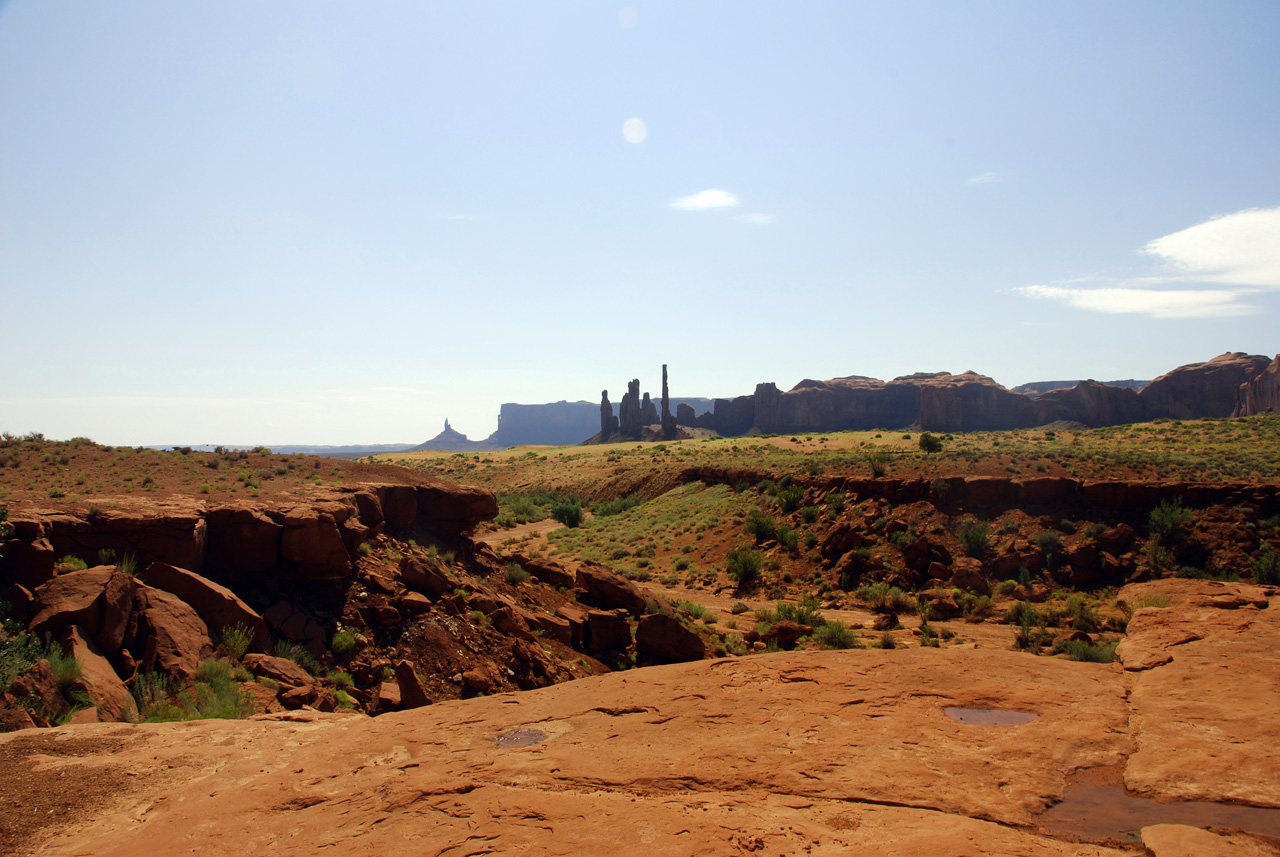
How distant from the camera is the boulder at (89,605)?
810 cm

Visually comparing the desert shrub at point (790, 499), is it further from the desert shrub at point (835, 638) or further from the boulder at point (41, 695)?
the boulder at point (41, 695)

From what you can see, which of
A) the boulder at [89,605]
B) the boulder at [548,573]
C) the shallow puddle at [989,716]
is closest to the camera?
the shallow puddle at [989,716]

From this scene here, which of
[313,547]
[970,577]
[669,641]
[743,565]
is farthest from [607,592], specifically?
[970,577]

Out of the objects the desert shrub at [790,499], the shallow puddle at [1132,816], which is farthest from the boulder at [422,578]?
the desert shrub at [790,499]

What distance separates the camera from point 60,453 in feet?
55.5

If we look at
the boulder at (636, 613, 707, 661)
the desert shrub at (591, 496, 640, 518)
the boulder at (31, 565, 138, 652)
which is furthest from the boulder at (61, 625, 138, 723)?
the desert shrub at (591, 496, 640, 518)

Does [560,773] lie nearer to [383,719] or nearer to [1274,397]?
[383,719]

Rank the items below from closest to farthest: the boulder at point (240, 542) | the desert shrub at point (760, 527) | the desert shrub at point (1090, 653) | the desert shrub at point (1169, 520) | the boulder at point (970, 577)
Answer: the boulder at point (240, 542)
the desert shrub at point (1090, 653)
the desert shrub at point (1169, 520)
the boulder at point (970, 577)
the desert shrub at point (760, 527)

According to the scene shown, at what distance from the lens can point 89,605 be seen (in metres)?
8.30

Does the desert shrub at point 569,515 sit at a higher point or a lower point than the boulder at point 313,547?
lower

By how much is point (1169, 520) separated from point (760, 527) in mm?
14179

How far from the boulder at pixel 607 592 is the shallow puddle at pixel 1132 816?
12202mm

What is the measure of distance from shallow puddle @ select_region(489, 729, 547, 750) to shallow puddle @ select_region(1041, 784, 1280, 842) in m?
4.70

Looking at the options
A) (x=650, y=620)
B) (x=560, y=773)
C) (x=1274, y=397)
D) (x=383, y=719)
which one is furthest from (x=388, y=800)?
(x=1274, y=397)
